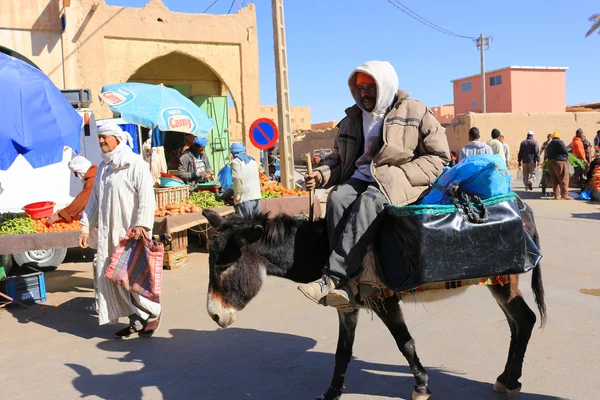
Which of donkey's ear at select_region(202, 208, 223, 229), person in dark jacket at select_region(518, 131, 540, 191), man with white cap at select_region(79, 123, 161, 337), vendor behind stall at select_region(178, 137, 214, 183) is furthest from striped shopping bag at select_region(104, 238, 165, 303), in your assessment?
person in dark jacket at select_region(518, 131, 540, 191)

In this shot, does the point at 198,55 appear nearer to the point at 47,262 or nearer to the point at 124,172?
the point at 47,262

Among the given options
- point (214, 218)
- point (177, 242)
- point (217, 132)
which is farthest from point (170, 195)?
point (217, 132)

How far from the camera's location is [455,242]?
3215 millimetres

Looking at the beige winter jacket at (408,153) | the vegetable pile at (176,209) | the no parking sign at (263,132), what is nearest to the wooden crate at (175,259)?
the vegetable pile at (176,209)

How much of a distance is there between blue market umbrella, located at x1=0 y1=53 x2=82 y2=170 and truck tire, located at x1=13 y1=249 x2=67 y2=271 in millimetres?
2579

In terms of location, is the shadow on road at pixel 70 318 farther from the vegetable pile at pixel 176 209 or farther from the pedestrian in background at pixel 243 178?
the pedestrian in background at pixel 243 178

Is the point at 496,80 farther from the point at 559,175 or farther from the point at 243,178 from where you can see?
the point at 243,178

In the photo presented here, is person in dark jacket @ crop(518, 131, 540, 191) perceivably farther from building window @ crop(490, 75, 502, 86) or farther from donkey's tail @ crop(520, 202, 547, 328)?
building window @ crop(490, 75, 502, 86)

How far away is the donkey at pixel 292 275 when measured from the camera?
Result: 3.56 m

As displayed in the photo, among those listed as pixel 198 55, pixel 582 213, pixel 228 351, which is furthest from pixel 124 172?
pixel 198 55

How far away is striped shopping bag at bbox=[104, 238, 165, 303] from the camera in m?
5.16

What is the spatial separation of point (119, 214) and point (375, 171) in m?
2.86

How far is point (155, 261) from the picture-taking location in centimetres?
516

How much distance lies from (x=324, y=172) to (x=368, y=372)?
1.65 metres
